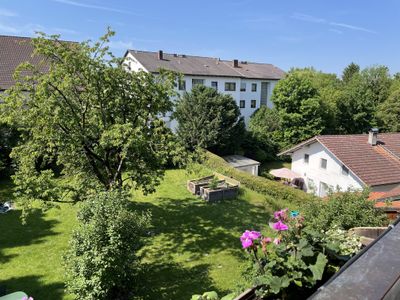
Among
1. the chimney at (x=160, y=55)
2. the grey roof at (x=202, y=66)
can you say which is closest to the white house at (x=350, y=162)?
the grey roof at (x=202, y=66)

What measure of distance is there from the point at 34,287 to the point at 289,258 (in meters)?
8.74

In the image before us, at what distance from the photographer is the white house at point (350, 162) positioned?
73.1ft

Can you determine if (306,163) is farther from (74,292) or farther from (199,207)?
(74,292)

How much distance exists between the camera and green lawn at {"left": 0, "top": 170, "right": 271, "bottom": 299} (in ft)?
30.4

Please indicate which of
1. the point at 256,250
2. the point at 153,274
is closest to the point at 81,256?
the point at 153,274

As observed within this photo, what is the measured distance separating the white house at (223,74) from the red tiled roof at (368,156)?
56.5ft

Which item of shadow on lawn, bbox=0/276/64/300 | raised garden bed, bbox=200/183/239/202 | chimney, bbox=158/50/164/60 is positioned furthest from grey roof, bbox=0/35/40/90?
shadow on lawn, bbox=0/276/64/300

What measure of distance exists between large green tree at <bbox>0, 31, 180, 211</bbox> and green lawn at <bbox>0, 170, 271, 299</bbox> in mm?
2094

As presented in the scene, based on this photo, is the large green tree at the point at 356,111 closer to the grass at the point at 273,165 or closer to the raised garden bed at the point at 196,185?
the grass at the point at 273,165

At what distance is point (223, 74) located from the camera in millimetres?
41125

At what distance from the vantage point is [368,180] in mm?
21641

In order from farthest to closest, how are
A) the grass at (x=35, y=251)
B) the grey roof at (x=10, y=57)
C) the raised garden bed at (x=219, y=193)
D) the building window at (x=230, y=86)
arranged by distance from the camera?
1. the building window at (x=230, y=86)
2. the grey roof at (x=10, y=57)
3. the raised garden bed at (x=219, y=193)
4. the grass at (x=35, y=251)

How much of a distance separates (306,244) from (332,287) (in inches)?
53.3

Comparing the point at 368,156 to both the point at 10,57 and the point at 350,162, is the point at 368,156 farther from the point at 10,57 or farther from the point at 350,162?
the point at 10,57
